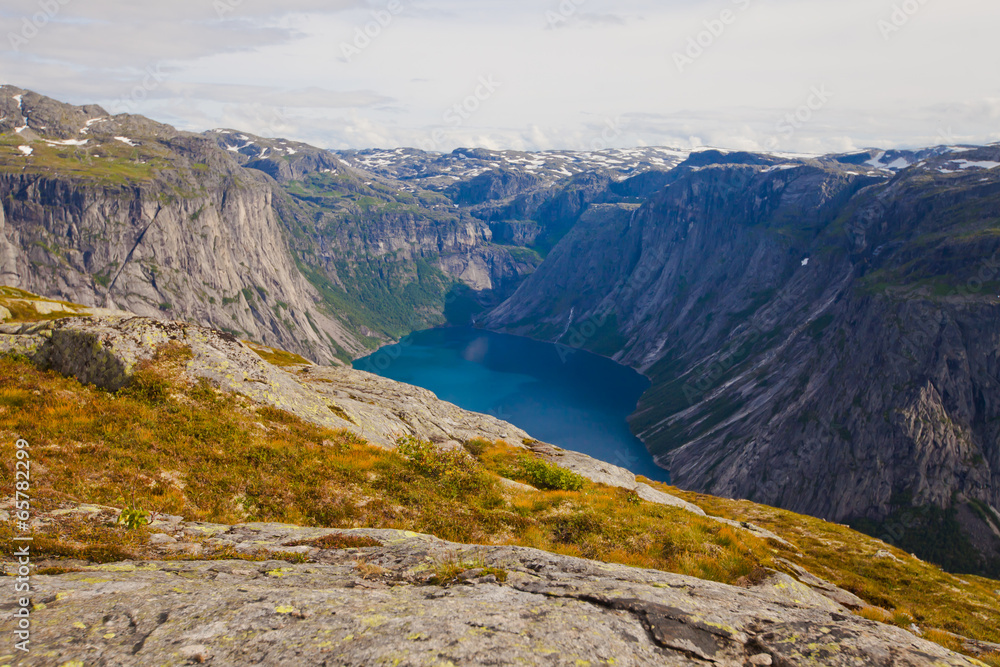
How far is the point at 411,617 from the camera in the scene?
10.0 metres

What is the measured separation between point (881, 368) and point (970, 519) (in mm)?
A: 45438

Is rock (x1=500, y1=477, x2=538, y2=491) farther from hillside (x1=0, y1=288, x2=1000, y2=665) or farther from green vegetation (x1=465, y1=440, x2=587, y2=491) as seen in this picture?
green vegetation (x1=465, y1=440, x2=587, y2=491)

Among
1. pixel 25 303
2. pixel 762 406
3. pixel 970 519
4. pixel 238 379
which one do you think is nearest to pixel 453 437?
pixel 238 379

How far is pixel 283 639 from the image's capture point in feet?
29.5

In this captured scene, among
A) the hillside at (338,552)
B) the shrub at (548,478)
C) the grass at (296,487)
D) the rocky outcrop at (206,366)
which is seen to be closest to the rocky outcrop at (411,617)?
the hillside at (338,552)

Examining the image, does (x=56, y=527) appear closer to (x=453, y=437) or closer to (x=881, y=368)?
(x=453, y=437)

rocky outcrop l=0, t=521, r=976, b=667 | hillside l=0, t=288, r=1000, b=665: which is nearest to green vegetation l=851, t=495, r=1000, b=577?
hillside l=0, t=288, r=1000, b=665

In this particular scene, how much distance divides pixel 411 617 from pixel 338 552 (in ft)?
15.7

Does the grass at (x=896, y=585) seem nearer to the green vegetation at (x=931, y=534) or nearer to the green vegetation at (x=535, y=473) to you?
the green vegetation at (x=535, y=473)

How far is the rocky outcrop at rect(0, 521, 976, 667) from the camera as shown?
8531 mm

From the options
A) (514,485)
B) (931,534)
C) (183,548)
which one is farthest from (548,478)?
(931,534)

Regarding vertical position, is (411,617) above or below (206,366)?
below

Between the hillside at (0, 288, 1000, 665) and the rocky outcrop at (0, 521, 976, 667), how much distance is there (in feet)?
0.17

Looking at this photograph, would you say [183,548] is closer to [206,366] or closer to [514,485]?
[206,366]
